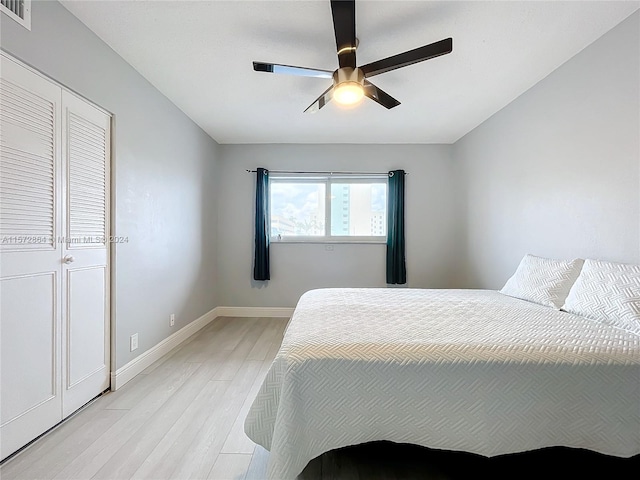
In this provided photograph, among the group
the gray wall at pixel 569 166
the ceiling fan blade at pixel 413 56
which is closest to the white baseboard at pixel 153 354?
the ceiling fan blade at pixel 413 56

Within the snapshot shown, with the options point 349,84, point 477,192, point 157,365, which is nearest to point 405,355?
point 349,84

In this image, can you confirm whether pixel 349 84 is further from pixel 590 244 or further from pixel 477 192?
pixel 477 192

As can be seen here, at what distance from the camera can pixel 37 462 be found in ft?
4.66

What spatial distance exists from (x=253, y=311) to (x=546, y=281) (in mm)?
3293

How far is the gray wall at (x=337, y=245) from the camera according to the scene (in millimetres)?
4086

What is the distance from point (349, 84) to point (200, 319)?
9.87 feet

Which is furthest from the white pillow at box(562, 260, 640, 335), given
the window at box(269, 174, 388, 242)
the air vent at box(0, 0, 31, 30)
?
the air vent at box(0, 0, 31, 30)

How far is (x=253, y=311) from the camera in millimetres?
4117

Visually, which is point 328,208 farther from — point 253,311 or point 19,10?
point 19,10

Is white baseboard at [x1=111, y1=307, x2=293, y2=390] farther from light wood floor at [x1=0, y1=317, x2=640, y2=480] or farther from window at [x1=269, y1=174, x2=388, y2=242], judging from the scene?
window at [x1=269, y1=174, x2=388, y2=242]

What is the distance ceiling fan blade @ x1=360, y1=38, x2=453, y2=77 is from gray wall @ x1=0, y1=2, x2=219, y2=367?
1.74m

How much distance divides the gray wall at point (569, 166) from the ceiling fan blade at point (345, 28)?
1.61 meters

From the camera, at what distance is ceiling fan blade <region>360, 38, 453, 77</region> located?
1.64 meters

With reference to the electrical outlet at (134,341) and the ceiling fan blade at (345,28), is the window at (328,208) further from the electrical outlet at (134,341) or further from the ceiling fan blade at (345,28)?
the ceiling fan blade at (345,28)
